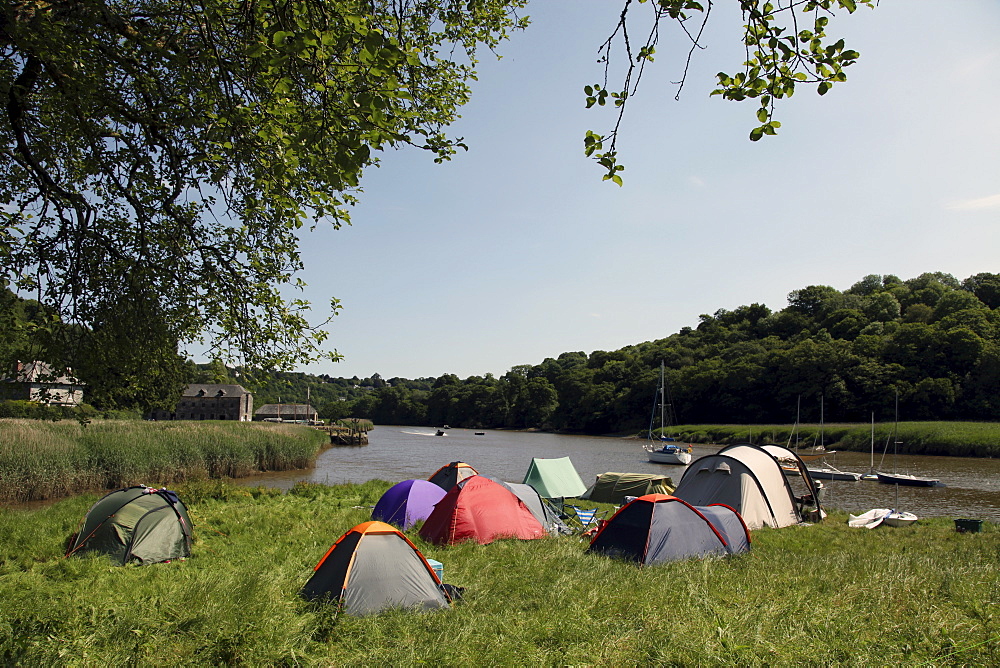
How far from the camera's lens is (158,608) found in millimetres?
5371

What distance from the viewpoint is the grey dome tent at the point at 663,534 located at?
29.3 ft

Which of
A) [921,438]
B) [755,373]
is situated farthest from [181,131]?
[755,373]

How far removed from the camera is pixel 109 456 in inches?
798

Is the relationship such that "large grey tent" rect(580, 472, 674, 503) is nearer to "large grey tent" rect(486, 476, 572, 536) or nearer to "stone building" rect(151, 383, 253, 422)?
"large grey tent" rect(486, 476, 572, 536)

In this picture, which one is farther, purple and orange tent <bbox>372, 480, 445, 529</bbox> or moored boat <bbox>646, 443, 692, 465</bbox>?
moored boat <bbox>646, 443, 692, 465</bbox>

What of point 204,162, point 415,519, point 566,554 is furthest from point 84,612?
point 415,519

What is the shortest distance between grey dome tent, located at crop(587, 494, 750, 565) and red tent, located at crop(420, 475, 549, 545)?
1663mm

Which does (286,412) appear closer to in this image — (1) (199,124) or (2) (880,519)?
(2) (880,519)

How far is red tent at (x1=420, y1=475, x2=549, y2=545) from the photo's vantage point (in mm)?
10328

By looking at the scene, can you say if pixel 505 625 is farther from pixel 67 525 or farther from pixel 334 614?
pixel 67 525

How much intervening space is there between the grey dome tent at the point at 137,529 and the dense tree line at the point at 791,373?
6451 centimetres

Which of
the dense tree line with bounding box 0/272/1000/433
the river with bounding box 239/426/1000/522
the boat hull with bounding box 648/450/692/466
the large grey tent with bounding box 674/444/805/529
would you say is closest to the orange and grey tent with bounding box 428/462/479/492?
the large grey tent with bounding box 674/444/805/529

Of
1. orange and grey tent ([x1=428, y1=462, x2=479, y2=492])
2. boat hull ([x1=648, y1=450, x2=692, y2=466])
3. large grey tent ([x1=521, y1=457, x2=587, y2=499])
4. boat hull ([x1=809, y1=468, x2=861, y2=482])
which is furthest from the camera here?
boat hull ([x1=648, y1=450, x2=692, y2=466])

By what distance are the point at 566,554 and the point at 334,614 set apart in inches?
163
